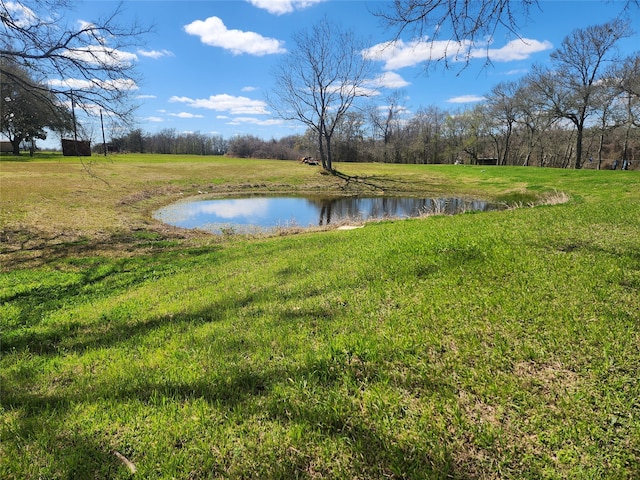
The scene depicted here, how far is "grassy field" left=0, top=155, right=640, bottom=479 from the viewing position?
209 cm

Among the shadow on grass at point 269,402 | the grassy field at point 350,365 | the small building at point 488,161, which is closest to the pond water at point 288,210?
the grassy field at point 350,365

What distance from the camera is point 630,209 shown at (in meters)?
7.50

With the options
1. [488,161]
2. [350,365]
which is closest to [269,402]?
[350,365]

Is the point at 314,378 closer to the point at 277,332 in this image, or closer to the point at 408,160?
the point at 277,332

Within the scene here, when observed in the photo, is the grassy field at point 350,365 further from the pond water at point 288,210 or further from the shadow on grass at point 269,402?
the pond water at point 288,210

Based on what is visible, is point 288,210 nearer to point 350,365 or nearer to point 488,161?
point 350,365

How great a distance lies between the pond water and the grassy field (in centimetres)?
868

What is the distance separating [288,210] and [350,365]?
56.0 feet

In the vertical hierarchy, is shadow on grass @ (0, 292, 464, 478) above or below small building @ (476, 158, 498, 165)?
below

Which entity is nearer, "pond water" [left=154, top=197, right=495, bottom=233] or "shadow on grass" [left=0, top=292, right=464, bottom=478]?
"shadow on grass" [left=0, top=292, right=464, bottom=478]

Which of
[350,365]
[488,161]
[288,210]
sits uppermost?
[488,161]

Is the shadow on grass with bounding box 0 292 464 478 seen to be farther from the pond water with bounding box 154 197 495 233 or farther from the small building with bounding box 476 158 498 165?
the small building with bounding box 476 158 498 165

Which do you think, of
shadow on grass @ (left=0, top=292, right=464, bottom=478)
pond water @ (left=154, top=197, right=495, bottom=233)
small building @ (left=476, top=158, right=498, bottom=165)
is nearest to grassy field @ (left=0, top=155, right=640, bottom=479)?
shadow on grass @ (left=0, top=292, right=464, bottom=478)

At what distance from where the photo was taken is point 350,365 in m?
2.88
